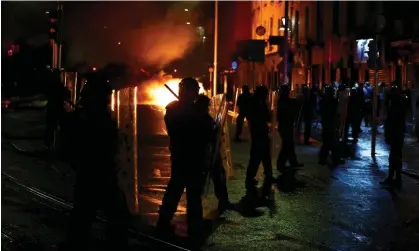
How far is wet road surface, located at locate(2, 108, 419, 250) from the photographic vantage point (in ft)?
22.4

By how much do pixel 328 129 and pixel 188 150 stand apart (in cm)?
843

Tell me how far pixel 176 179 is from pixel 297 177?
5236 mm

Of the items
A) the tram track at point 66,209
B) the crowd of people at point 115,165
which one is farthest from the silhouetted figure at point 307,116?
the tram track at point 66,209

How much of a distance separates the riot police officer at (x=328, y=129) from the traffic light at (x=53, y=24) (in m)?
7.84

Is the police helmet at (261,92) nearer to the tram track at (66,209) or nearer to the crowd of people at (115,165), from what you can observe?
the crowd of people at (115,165)

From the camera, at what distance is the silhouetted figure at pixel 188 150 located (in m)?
6.89

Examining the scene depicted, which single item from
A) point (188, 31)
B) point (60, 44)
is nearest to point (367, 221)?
point (60, 44)

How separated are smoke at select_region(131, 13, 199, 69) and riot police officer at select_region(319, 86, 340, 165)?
1275 centimetres

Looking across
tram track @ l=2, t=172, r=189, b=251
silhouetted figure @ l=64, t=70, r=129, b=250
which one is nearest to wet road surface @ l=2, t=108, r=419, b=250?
tram track @ l=2, t=172, r=189, b=251

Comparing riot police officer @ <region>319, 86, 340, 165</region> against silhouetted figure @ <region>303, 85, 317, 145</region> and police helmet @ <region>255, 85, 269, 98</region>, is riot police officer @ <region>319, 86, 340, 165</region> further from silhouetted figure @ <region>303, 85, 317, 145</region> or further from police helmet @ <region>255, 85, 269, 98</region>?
police helmet @ <region>255, 85, 269, 98</region>

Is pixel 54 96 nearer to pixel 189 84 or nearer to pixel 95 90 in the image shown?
pixel 189 84

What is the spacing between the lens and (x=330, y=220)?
7.98 metres

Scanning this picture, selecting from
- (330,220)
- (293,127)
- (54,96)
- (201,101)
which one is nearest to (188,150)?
(201,101)

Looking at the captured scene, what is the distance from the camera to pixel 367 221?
26.2ft
